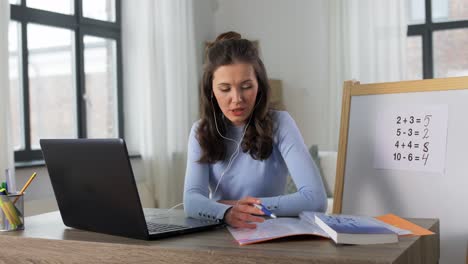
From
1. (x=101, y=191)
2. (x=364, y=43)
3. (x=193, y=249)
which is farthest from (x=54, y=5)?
(x=193, y=249)

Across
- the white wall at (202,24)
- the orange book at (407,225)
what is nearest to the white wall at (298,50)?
the white wall at (202,24)

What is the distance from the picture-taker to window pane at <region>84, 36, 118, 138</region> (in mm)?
4219

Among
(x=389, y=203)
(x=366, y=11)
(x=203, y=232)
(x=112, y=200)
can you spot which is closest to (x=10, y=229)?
(x=112, y=200)

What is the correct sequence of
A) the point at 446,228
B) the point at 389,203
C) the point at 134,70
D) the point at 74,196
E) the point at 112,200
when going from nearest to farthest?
the point at 112,200 < the point at 74,196 < the point at 446,228 < the point at 389,203 < the point at 134,70

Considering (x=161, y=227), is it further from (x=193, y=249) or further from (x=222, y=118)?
(x=222, y=118)

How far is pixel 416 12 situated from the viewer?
4902mm

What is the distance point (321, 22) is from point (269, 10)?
1.67 feet

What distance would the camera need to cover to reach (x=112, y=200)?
4.16ft

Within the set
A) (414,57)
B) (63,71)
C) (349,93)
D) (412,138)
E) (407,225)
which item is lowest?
(407,225)

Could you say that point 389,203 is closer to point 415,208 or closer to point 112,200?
point 415,208

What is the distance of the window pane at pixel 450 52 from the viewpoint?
15.6 ft

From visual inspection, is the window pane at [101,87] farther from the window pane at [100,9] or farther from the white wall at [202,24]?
the white wall at [202,24]

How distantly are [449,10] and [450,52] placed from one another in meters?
0.34

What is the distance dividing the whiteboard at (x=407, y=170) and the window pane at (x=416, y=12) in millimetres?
3198
